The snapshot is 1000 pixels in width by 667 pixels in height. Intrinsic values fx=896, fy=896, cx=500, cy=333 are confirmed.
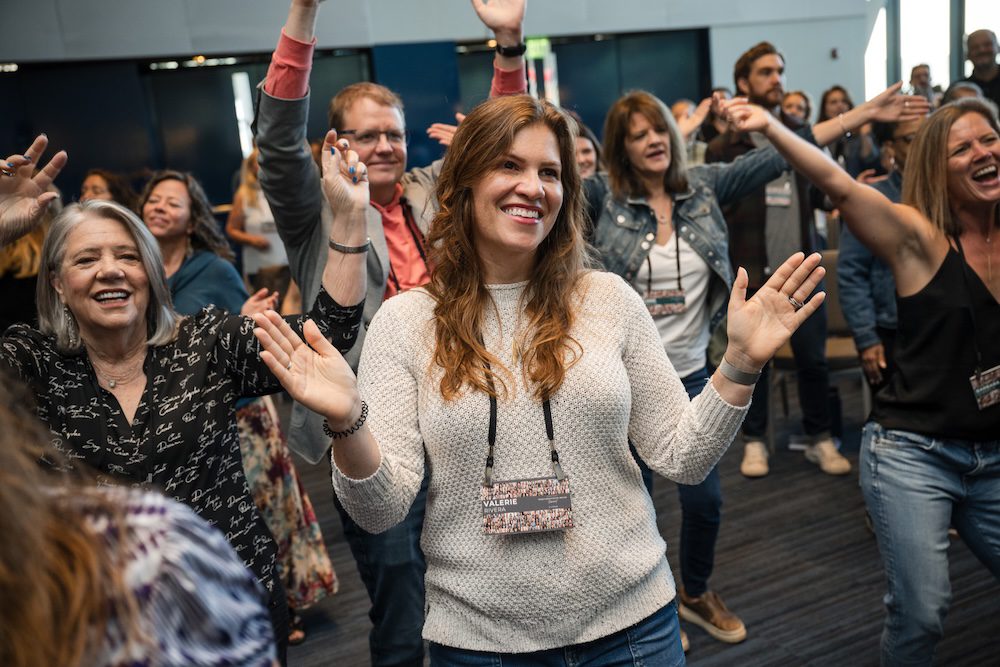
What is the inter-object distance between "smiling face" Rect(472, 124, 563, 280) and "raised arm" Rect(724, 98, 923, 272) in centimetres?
89

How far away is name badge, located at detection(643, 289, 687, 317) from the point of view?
115 inches

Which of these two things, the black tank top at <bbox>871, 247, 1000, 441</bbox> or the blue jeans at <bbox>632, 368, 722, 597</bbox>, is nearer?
the black tank top at <bbox>871, 247, 1000, 441</bbox>

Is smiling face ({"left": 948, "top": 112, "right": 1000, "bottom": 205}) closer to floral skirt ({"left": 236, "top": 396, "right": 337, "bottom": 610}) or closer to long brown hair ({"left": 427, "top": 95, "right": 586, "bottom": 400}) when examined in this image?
long brown hair ({"left": 427, "top": 95, "right": 586, "bottom": 400})

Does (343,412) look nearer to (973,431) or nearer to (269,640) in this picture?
(269,640)

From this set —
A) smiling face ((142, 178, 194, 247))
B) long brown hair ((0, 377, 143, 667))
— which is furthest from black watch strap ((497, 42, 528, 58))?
long brown hair ((0, 377, 143, 667))

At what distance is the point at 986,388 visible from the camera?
2104 mm

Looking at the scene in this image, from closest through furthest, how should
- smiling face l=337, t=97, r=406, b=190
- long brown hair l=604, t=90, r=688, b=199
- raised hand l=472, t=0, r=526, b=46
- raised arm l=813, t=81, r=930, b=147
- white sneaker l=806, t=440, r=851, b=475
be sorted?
smiling face l=337, t=97, r=406, b=190 < raised hand l=472, t=0, r=526, b=46 < raised arm l=813, t=81, r=930, b=147 < long brown hair l=604, t=90, r=688, b=199 < white sneaker l=806, t=440, r=851, b=475

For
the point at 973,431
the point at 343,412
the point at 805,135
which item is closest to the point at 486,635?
the point at 343,412

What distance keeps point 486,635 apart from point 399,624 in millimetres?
680

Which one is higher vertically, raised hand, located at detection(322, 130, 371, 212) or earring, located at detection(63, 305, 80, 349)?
raised hand, located at detection(322, 130, 371, 212)

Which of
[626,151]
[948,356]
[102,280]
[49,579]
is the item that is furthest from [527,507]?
[626,151]

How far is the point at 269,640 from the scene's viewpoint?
31.7 inches

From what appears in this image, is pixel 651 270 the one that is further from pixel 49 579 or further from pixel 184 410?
pixel 49 579

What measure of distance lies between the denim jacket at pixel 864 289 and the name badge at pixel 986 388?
1.52m
